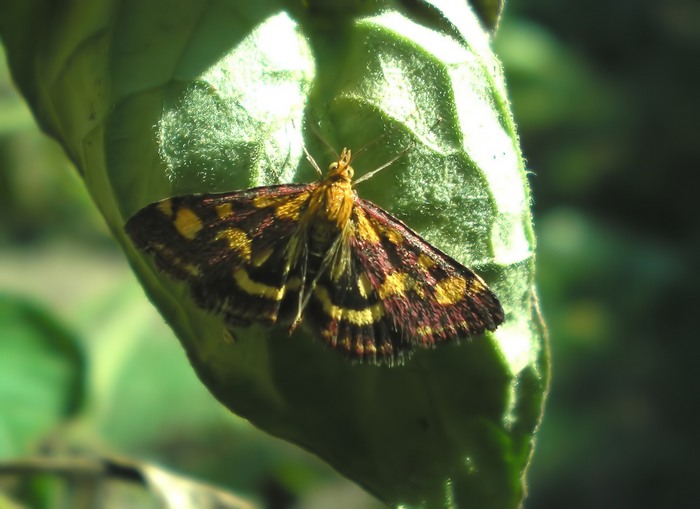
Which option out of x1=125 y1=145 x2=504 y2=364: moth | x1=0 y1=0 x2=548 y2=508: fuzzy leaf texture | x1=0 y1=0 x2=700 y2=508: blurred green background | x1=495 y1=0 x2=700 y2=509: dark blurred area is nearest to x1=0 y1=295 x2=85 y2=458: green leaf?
x1=0 y1=0 x2=700 y2=508: blurred green background

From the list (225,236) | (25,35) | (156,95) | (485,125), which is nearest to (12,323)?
(225,236)

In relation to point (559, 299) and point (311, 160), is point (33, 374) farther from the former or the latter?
point (559, 299)

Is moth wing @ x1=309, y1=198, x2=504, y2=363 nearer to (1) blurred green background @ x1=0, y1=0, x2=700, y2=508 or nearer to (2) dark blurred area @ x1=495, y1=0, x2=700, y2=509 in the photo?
(1) blurred green background @ x1=0, y1=0, x2=700, y2=508

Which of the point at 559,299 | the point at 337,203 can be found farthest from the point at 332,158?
the point at 559,299

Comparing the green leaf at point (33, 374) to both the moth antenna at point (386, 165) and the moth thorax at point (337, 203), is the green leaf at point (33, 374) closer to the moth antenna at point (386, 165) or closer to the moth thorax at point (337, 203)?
the moth thorax at point (337, 203)

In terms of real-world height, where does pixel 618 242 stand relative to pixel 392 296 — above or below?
below

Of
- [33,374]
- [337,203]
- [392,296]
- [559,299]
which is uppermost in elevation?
[337,203]
